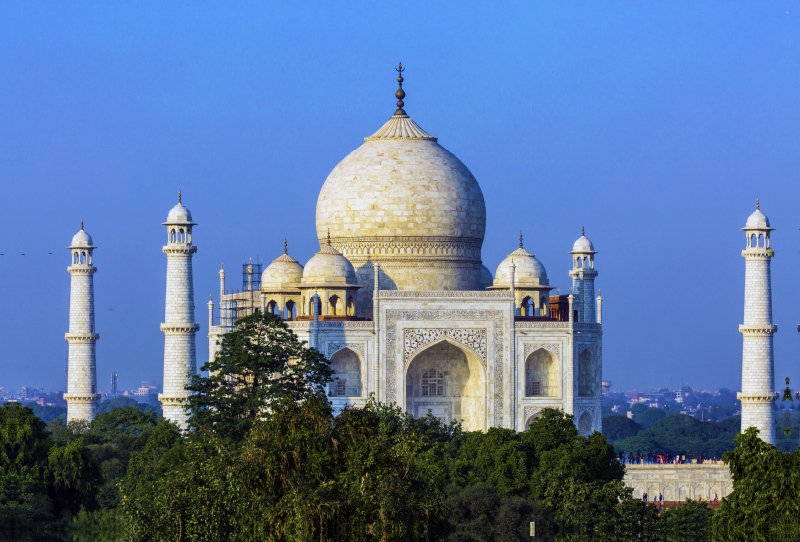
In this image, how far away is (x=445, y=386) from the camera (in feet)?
118

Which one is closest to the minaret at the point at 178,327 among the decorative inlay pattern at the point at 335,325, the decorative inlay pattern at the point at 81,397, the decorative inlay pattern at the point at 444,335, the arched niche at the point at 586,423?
the decorative inlay pattern at the point at 335,325

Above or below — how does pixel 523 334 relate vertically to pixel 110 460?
above

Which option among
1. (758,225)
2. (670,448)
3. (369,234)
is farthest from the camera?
(670,448)

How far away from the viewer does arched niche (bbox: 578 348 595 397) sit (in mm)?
36344

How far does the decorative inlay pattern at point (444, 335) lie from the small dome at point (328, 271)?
1.96 metres

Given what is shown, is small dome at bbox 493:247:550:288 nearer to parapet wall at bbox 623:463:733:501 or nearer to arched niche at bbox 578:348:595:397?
arched niche at bbox 578:348:595:397

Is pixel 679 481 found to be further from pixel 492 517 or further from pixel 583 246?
pixel 492 517

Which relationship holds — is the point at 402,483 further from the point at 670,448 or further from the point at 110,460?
the point at 670,448

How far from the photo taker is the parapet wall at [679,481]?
125ft

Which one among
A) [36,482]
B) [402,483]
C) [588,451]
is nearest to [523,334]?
[588,451]

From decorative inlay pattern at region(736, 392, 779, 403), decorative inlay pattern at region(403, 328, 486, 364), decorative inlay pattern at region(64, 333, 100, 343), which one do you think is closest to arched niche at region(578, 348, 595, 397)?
decorative inlay pattern at region(403, 328, 486, 364)

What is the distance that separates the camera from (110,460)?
3519 centimetres

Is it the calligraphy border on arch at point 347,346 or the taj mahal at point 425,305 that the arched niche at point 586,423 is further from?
the calligraphy border on arch at point 347,346

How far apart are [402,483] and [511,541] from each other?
30.3 ft
